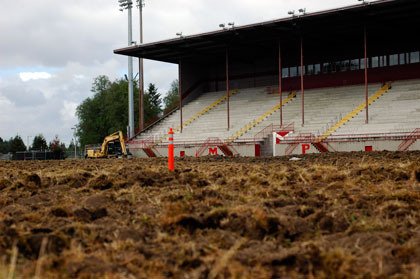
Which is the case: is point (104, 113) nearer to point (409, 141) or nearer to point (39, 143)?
point (39, 143)

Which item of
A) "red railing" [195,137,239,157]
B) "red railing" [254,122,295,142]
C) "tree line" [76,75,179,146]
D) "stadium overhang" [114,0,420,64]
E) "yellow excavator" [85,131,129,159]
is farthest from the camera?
"tree line" [76,75,179,146]

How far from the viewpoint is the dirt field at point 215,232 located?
381cm

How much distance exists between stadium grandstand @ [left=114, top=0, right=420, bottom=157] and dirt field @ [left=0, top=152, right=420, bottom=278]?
25.8 m

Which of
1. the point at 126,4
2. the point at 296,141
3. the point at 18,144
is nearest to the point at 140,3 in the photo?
the point at 126,4

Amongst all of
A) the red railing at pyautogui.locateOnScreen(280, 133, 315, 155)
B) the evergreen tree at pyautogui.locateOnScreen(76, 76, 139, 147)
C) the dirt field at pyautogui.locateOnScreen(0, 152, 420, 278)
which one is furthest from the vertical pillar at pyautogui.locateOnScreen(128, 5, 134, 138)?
the dirt field at pyautogui.locateOnScreen(0, 152, 420, 278)

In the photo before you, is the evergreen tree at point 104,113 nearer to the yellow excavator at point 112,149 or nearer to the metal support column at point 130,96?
the metal support column at point 130,96

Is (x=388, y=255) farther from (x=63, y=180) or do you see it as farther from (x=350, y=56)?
(x=350, y=56)

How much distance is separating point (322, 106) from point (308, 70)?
21.4ft

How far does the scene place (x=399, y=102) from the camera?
121 ft

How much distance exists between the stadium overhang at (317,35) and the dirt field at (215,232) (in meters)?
28.4

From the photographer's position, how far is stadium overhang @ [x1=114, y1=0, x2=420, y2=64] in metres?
35.2

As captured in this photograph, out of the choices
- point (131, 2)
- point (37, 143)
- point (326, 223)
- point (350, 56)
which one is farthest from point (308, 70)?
point (37, 143)

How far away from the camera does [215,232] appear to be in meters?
4.91

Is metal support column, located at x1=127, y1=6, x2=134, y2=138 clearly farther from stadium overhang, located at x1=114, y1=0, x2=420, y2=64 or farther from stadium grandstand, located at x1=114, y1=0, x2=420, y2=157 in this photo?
stadium overhang, located at x1=114, y1=0, x2=420, y2=64
